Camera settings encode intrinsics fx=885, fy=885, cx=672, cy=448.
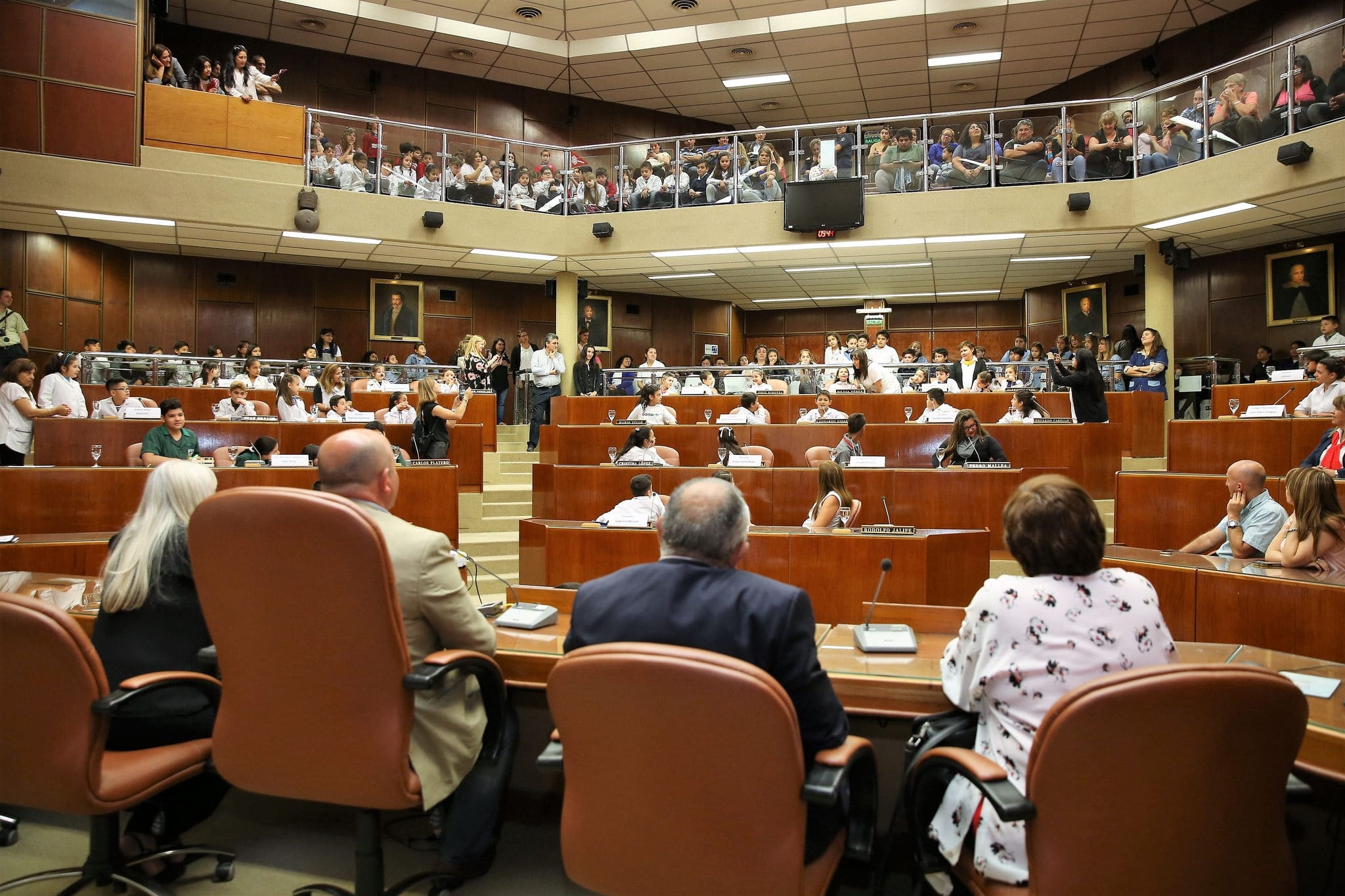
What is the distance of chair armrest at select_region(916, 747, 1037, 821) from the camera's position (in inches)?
55.0

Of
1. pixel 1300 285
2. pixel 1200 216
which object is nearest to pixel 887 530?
pixel 1200 216

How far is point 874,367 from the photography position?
31.4 feet

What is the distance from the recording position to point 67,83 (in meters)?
9.69

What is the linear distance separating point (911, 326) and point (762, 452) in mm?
9502

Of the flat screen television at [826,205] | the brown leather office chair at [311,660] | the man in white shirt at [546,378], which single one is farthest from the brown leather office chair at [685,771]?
the flat screen television at [826,205]

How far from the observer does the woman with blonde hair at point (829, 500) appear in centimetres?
528

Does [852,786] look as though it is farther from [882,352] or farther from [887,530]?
[882,352]

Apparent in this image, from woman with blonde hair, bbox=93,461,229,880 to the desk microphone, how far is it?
5.25ft

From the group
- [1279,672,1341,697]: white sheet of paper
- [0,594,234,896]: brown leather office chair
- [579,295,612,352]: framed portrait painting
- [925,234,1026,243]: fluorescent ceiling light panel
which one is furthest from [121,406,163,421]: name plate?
[925,234,1026,243]: fluorescent ceiling light panel

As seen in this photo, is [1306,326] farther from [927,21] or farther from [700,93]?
[700,93]

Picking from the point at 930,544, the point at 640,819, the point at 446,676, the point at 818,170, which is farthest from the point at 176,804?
the point at 818,170

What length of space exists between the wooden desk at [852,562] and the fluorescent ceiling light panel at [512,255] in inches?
287

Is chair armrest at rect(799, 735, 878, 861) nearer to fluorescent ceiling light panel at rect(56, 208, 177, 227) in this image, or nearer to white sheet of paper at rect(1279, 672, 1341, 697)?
white sheet of paper at rect(1279, 672, 1341, 697)

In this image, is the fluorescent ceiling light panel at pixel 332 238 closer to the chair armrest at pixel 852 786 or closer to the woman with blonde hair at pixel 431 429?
the woman with blonde hair at pixel 431 429
